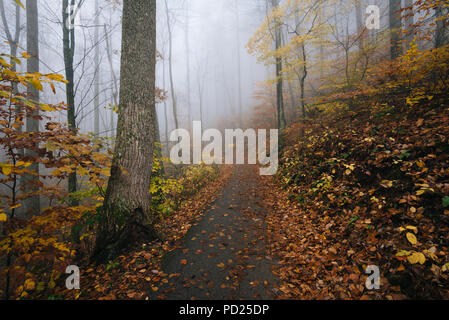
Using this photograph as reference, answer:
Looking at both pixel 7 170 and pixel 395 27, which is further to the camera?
pixel 395 27

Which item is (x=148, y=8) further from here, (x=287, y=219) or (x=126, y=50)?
(x=287, y=219)

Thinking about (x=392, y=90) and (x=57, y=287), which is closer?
(x=57, y=287)

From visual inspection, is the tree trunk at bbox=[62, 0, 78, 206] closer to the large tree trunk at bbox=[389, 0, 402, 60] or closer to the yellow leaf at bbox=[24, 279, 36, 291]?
the yellow leaf at bbox=[24, 279, 36, 291]

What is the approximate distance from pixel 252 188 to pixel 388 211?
4.56m

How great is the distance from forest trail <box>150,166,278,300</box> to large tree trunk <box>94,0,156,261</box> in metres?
1.06

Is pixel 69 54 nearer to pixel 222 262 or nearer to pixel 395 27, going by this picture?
pixel 222 262

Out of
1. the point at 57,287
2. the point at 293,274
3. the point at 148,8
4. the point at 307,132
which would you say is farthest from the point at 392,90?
the point at 57,287

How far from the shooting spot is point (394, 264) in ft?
8.41

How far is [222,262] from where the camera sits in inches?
128

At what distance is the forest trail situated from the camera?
2.65 metres

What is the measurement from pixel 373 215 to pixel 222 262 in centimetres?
306

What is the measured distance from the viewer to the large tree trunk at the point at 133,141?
3.45m

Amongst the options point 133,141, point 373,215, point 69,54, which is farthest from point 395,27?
point 69,54

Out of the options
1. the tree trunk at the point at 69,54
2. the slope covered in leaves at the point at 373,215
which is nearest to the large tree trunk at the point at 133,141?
the tree trunk at the point at 69,54
